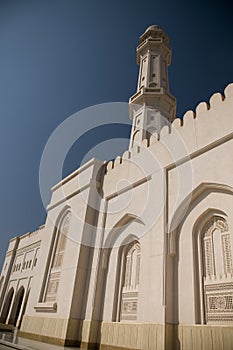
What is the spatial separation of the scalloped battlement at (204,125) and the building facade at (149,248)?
0.07 ft

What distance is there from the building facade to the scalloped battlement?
0.07 feet

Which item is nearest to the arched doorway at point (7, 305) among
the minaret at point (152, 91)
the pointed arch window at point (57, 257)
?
the pointed arch window at point (57, 257)

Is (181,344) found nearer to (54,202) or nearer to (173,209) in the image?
(173,209)

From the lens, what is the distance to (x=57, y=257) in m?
7.64

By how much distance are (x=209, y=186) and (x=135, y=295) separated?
249 centimetres

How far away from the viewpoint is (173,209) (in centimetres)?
491

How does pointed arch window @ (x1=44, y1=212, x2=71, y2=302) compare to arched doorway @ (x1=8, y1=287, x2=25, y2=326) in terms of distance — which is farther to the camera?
arched doorway @ (x1=8, y1=287, x2=25, y2=326)

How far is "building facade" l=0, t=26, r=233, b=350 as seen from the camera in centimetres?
405

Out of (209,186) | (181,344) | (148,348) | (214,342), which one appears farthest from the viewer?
(209,186)

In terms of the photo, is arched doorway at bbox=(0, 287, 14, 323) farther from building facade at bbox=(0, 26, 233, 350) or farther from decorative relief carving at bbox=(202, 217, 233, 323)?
decorative relief carving at bbox=(202, 217, 233, 323)

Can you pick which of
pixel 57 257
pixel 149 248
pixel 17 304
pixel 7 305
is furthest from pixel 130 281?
pixel 7 305

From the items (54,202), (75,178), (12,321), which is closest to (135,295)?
(75,178)

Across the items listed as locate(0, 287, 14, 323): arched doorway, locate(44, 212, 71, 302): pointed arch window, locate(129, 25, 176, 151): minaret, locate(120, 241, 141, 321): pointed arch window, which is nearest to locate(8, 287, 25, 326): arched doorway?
locate(0, 287, 14, 323): arched doorway

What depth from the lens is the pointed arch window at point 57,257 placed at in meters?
7.10
